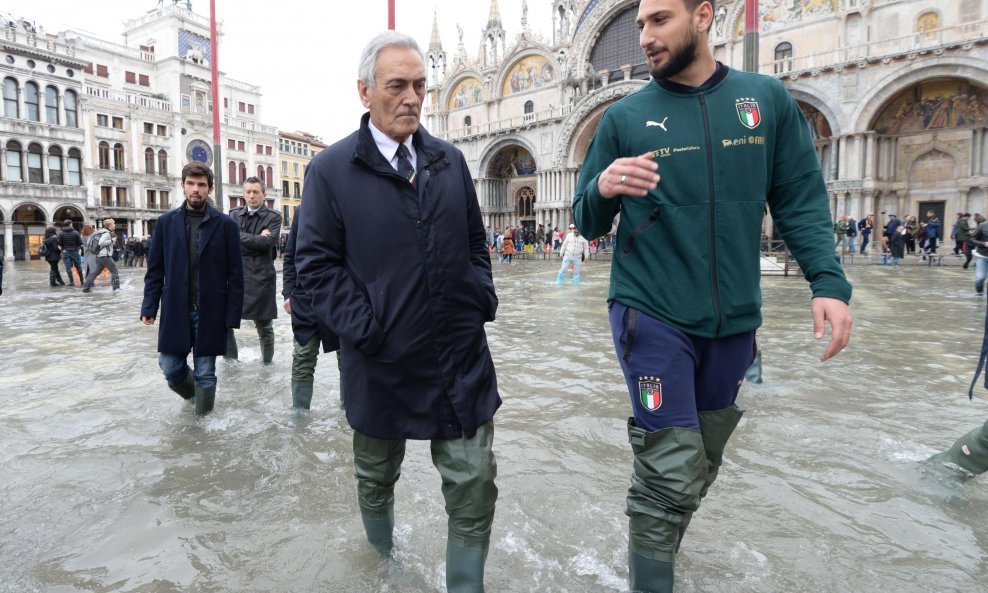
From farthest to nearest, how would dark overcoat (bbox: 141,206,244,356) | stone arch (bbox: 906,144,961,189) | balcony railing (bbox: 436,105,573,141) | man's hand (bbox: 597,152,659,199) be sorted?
balcony railing (bbox: 436,105,573,141)
stone arch (bbox: 906,144,961,189)
dark overcoat (bbox: 141,206,244,356)
man's hand (bbox: 597,152,659,199)

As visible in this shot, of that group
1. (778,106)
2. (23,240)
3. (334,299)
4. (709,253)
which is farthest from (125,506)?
(23,240)

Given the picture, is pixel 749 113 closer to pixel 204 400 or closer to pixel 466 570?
pixel 466 570

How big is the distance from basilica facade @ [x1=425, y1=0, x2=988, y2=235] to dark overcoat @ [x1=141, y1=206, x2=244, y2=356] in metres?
17.5

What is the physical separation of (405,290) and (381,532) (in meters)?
1.08

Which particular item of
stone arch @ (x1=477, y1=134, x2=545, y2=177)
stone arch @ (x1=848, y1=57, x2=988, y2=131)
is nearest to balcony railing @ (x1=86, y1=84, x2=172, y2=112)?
stone arch @ (x1=477, y1=134, x2=545, y2=177)

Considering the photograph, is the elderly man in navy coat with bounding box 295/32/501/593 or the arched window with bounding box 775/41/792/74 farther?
the arched window with bounding box 775/41/792/74

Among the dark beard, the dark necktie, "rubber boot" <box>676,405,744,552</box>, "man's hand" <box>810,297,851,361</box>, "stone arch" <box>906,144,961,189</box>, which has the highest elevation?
"stone arch" <box>906,144,961,189</box>

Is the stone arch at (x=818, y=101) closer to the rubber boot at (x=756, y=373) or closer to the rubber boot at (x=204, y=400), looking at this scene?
the rubber boot at (x=756, y=373)

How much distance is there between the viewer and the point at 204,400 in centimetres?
425

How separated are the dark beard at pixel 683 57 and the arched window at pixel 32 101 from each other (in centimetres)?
4565

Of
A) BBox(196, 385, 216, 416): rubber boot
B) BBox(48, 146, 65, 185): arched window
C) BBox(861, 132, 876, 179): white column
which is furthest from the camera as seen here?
BBox(48, 146, 65, 185): arched window

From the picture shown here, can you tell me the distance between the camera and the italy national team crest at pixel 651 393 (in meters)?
1.89

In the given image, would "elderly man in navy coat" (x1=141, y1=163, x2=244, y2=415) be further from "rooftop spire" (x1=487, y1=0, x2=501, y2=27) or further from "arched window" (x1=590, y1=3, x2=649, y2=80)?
"rooftop spire" (x1=487, y1=0, x2=501, y2=27)

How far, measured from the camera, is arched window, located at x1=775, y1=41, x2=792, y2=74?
84.7ft
